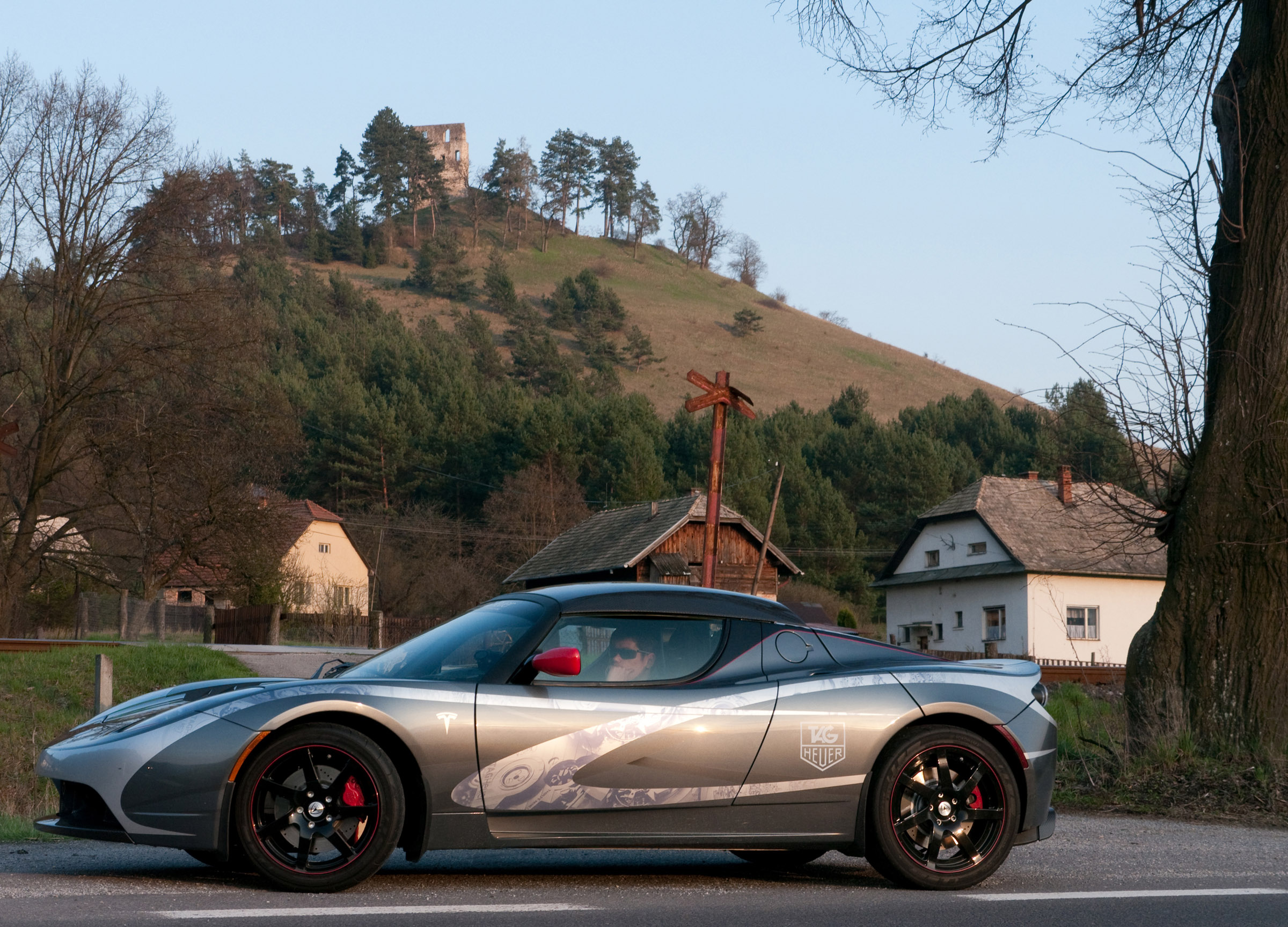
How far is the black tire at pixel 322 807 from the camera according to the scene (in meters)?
5.54

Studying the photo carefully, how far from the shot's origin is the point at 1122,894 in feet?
20.1

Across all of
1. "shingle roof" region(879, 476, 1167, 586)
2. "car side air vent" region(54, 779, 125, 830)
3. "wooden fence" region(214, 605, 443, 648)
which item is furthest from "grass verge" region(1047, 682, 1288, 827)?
"shingle roof" region(879, 476, 1167, 586)

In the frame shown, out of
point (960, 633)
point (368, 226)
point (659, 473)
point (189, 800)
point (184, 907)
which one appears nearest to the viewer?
point (184, 907)

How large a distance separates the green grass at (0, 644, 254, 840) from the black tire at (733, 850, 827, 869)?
8632mm

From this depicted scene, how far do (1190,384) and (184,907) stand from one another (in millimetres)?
8803

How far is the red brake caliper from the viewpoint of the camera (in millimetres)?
5617

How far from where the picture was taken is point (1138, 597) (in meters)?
54.2

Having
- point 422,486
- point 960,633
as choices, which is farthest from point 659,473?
point 960,633

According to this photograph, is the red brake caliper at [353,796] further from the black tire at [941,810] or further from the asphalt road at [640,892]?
the black tire at [941,810]

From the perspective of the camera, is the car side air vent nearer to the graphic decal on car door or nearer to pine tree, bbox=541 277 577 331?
the graphic decal on car door

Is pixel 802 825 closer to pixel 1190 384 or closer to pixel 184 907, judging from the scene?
pixel 184 907

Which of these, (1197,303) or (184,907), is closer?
(184,907)

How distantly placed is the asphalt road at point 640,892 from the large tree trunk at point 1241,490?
9.03ft

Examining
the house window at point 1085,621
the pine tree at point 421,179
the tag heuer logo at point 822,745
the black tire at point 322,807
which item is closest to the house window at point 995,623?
the house window at point 1085,621
